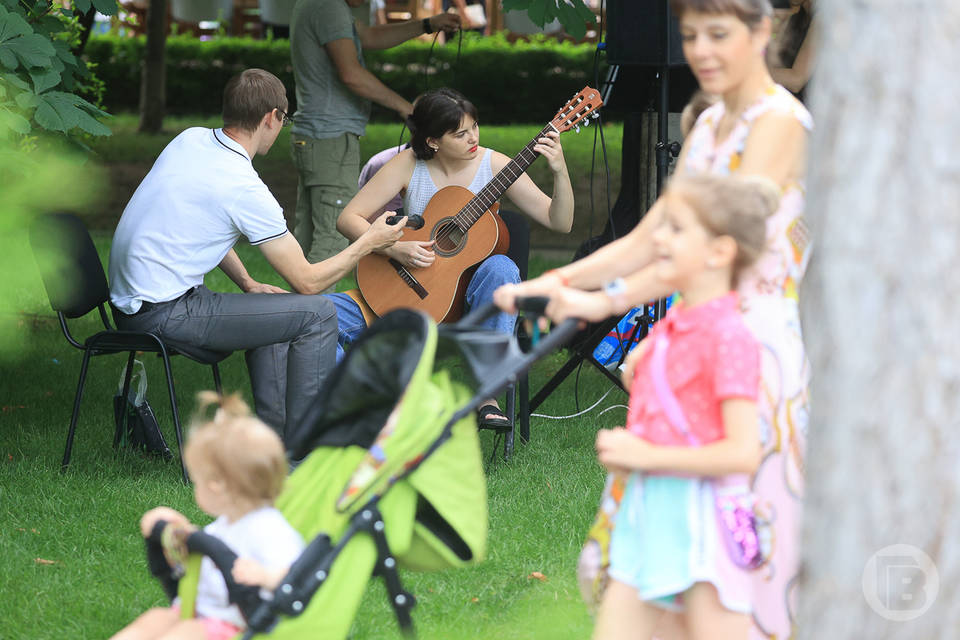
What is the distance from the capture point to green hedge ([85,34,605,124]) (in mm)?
15273

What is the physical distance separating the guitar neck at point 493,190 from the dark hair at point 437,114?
0.25 m

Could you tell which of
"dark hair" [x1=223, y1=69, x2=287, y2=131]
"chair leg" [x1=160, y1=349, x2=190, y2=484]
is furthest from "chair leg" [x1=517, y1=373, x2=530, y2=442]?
"dark hair" [x1=223, y1=69, x2=287, y2=131]

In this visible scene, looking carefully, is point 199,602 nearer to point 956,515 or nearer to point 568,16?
point 956,515

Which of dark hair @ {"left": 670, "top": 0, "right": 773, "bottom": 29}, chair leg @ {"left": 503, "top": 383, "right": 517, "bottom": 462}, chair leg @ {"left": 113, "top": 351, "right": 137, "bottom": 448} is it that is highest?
dark hair @ {"left": 670, "top": 0, "right": 773, "bottom": 29}

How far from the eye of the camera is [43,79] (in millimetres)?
3945

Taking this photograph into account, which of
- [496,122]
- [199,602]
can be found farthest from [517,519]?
[496,122]

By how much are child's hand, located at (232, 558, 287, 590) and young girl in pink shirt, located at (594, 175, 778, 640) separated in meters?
0.62

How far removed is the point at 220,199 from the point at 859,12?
2.89 m

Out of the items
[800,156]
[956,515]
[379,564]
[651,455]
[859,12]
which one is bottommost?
[379,564]

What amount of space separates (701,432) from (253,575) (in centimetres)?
82

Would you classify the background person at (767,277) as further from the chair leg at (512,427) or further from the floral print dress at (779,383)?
the chair leg at (512,427)

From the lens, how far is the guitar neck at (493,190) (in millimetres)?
4566

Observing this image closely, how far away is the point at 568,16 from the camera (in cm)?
557

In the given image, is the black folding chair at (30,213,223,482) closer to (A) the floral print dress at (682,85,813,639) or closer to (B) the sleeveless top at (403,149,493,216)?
(B) the sleeveless top at (403,149,493,216)
